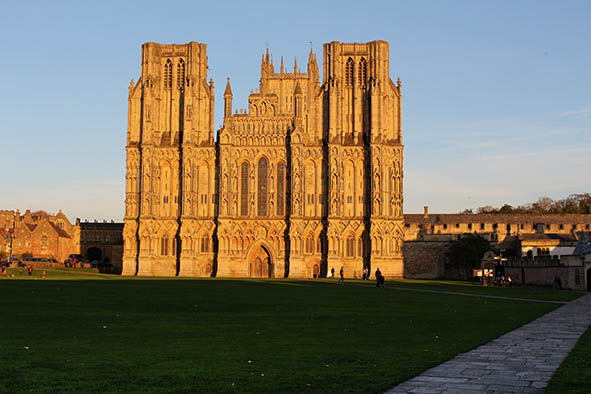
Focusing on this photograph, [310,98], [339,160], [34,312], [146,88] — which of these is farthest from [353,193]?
[34,312]

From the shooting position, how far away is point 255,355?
14.1 meters

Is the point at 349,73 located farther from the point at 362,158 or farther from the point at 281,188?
the point at 281,188

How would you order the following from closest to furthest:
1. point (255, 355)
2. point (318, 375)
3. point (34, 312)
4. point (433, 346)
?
point (318, 375), point (255, 355), point (433, 346), point (34, 312)

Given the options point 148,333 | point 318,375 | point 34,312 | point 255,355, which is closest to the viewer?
point 318,375

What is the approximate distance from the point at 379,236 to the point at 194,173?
23645 millimetres

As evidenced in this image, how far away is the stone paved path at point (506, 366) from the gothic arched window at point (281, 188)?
63.5 m

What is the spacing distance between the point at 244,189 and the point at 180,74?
17180 millimetres

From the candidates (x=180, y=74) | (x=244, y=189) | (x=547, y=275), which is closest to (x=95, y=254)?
(x=180, y=74)

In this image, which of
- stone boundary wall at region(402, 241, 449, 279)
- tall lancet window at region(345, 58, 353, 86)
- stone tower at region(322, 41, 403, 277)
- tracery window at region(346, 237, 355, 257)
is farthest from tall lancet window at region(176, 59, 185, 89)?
stone boundary wall at region(402, 241, 449, 279)

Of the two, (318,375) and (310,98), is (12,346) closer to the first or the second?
(318,375)

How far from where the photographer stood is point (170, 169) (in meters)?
84.2

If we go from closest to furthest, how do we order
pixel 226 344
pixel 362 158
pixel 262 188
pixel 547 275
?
pixel 226 344 → pixel 547 275 → pixel 362 158 → pixel 262 188

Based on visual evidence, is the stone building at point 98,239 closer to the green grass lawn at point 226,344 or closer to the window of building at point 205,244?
the window of building at point 205,244

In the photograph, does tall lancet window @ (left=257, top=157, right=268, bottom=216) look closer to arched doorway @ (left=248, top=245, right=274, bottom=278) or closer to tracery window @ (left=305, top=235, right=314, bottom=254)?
arched doorway @ (left=248, top=245, right=274, bottom=278)
